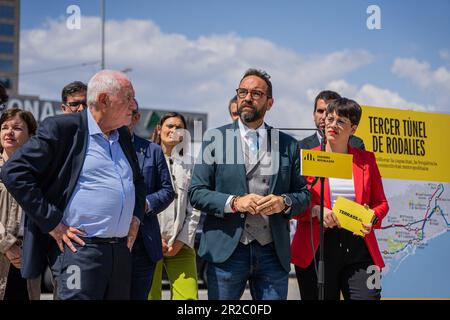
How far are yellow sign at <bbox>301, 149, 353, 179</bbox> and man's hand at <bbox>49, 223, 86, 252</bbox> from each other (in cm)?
155

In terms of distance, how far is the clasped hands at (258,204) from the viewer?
15.5 feet

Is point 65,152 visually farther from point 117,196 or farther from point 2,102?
point 2,102

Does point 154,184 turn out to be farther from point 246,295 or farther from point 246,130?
point 246,295

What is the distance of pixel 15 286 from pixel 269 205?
218 centimetres

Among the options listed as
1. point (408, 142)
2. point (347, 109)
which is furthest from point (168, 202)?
point (408, 142)

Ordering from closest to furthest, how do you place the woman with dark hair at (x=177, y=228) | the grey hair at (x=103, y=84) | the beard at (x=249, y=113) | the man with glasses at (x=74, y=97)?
the grey hair at (x=103, y=84) < the beard at (x=249, y=113) < the man with glasses at (x=74, y=97) < the woman with dark hair at (x=177, y=228)

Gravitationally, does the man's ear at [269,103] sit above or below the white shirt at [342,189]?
above

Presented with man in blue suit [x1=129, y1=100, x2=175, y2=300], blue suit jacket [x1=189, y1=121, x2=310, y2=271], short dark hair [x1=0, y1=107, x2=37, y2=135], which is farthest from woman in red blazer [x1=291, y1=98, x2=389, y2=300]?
short dark hair [x1=0, y1=107, x2=37, y2=135]

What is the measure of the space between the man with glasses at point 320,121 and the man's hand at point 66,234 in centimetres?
259

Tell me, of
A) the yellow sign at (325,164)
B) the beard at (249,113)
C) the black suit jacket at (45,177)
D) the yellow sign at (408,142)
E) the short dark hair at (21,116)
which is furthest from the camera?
the yellow sign at (408,142)

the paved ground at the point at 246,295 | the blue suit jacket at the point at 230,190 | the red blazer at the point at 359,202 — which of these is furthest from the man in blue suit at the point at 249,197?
the paved ground at the point at 246,295

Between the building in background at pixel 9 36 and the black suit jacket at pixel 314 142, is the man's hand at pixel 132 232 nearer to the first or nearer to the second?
the black suit jacket at pixel 314 142

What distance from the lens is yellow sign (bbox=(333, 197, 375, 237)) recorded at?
203 inches

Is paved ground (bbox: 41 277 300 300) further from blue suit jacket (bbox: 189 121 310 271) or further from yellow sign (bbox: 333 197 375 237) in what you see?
blue suit jacket (bbox: 189 121 310 271)
